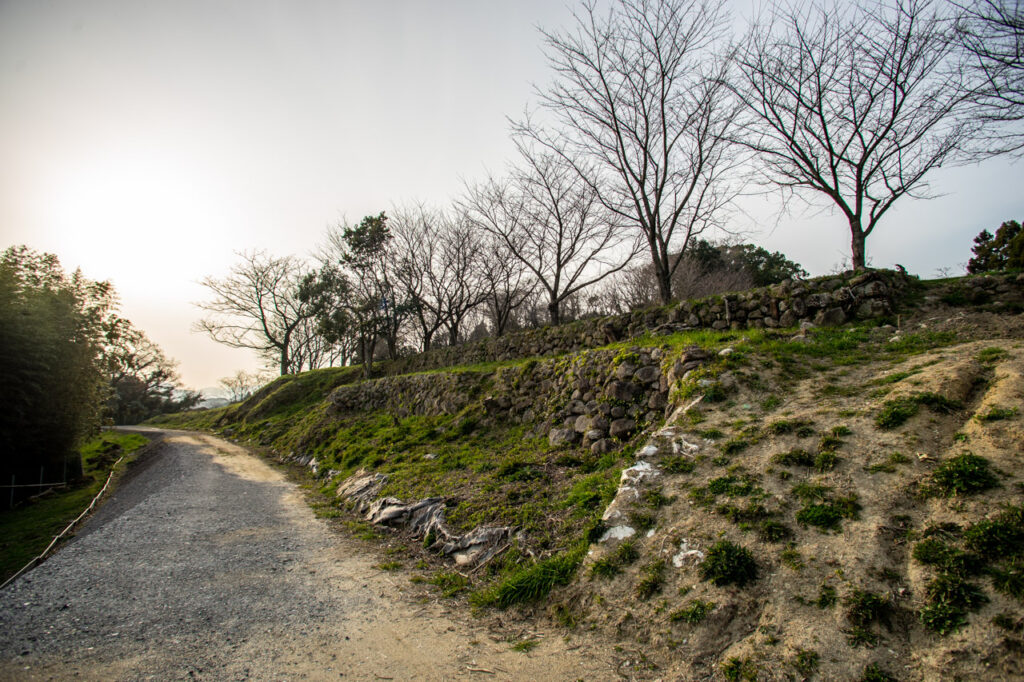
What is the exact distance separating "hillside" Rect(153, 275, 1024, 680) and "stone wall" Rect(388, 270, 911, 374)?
0.08 m

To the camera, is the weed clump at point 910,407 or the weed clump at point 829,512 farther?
the weed clump at point 910,407

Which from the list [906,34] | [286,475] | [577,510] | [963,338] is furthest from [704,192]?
[286,475]

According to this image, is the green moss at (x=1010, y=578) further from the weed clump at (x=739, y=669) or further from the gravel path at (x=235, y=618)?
the gravel path at (x=235, y=618)

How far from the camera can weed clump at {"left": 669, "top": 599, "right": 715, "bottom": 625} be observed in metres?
3.63

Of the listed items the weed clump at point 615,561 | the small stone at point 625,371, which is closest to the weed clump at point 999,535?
the weed clump at point 615,561

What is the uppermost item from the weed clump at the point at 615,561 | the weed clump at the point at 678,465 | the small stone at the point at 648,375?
the small stone at the point at 648,375

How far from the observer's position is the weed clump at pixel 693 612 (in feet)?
11.9

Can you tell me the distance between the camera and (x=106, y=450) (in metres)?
20.9

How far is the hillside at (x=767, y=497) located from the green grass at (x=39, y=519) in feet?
15.8

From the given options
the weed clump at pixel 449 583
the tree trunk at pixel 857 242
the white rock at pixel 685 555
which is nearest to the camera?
the white rock at pixel 685 555

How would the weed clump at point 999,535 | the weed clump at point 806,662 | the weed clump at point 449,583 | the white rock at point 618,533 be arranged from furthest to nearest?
the weed clump at point 449,583
the white rock at point 618,533
the weed clump at point 999,535
the weed clump at point 806,662

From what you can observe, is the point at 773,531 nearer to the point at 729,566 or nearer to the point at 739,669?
the point at 729,566

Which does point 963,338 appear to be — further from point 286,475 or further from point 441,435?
point 286,475

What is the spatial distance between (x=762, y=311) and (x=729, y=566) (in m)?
7.40
